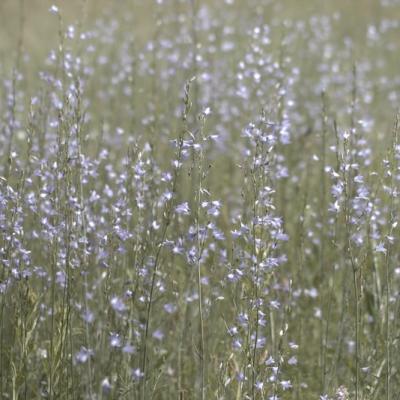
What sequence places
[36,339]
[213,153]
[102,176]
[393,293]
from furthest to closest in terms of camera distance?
1. [213,153]
2. [102,176]
3. [393,293]
4. [36,339]

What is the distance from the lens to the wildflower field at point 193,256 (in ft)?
9.76

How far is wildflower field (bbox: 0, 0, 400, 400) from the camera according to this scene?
9.76 feet

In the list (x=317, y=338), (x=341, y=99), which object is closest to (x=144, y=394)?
(x=317, y=338)

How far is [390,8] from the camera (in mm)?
14125

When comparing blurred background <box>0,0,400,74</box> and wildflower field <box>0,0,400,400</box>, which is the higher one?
blurred background <box>0,0,400,74</box>

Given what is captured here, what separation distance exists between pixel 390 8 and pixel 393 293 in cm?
1101

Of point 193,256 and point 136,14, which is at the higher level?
point 136,14

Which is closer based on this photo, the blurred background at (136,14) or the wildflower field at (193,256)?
the wildflower field at (193,256)

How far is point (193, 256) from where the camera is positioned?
9.80 ft

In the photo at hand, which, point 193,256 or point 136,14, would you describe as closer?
point 193,256

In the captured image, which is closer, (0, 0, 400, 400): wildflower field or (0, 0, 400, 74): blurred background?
(0, 0, 400, 400): wildflower field

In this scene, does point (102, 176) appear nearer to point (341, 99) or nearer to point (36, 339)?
point (36, 339)

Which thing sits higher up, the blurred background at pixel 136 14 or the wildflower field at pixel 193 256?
the blurred background at pixel 136 14

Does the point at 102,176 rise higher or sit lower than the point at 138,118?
lower
